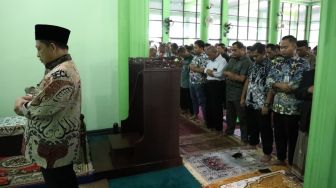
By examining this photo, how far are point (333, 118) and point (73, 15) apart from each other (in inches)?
131

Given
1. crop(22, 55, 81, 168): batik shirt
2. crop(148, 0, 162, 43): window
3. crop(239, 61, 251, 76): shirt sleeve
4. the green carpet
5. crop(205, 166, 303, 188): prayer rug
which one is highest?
crop(148, 0, 162, 43): window

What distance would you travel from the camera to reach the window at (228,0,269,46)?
29.2 ft

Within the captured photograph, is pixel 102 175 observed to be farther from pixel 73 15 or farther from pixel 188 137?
pixel 73 15

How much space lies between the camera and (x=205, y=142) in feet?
12.5

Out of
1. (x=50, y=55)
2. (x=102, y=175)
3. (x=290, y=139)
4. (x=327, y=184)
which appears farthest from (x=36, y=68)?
(x=327, y=184)

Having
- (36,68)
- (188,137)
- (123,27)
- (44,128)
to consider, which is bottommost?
(188,137)

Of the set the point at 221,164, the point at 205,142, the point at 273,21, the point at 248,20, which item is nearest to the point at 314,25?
the point at 273,21

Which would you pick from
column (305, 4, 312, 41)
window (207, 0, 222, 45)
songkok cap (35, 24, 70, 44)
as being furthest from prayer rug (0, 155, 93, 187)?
column (305, 4, 312, 41)

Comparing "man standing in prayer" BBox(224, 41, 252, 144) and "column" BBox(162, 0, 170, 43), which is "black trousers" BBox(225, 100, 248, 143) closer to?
"man standing in prayer" BBox(224, 41, 252, 144)

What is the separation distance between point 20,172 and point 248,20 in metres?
8.53

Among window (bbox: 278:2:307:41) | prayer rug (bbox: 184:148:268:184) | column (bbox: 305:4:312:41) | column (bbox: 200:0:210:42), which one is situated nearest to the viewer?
prayer rug (bbox: 184:148:268:184)

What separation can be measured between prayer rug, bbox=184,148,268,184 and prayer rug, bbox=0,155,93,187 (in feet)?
3.81

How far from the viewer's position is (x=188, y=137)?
13.3 ft

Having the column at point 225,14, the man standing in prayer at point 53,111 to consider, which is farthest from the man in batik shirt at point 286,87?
the column at point 225,14
